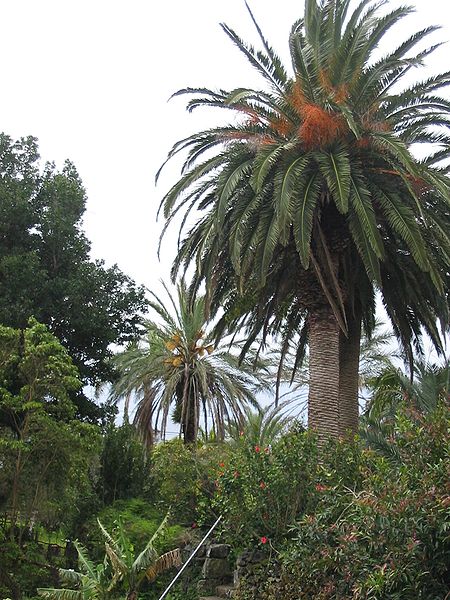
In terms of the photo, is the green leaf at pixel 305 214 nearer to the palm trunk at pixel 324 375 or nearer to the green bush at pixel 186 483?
the palm trunk at pixel 324 375

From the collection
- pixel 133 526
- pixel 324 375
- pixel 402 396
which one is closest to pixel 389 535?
pixel 402 396

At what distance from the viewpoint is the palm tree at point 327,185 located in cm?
1221

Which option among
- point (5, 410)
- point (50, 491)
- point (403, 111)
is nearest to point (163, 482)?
point (50, 491)

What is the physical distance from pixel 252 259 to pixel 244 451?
3.96m

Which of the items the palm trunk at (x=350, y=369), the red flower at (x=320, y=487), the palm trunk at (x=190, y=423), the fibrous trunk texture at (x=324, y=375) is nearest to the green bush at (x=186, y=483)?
the fibrous trunk texture at (x=324, y=375)

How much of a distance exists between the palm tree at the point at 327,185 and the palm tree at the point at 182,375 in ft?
31.4

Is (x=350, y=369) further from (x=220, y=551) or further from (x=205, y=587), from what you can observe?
(x=205, y=587)

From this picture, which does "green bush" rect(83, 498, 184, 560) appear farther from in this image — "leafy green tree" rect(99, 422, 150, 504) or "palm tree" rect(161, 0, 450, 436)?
"palm tree" rect(161, 0, 450, 436)

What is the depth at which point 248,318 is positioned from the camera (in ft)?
56.0

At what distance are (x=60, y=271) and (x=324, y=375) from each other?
11180 mm

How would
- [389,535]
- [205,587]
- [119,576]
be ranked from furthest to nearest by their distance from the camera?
[205,587] → [119,576] → [389,535]

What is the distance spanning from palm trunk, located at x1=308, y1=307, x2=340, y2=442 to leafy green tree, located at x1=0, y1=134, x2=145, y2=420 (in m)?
9.42

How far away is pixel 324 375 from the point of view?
12.9m

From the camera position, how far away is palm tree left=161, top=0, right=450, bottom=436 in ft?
40.1
